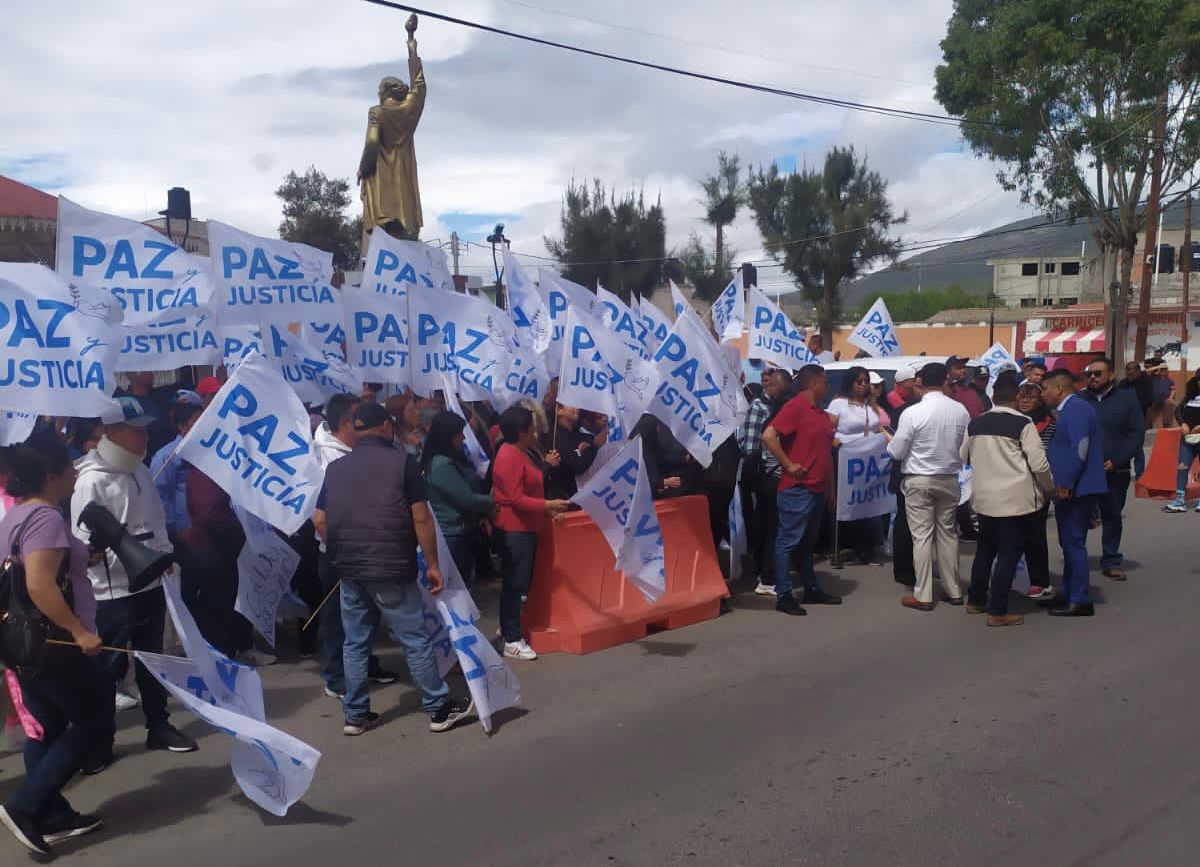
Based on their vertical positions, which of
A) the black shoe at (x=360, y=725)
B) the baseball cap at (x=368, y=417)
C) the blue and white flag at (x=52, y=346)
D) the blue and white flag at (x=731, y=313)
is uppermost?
the blue and white flag at (x=731, y=313)

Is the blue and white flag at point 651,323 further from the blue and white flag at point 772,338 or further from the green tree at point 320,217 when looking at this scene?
the green tree at point 320,217

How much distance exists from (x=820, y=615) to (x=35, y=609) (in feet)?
18.1

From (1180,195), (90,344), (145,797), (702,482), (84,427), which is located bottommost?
(145,797)

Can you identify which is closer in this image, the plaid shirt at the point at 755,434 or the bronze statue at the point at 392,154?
the plaid shirt at the point at 755,434

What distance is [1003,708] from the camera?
587 centimetres

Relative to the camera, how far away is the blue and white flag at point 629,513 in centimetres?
688

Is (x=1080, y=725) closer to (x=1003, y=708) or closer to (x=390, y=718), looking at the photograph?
(x=1003, y=708)

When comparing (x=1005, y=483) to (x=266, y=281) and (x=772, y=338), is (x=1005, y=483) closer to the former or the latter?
(x=772, y=338)

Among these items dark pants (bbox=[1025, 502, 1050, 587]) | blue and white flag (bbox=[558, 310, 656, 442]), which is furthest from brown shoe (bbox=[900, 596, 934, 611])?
blue and white flag (bbox=[558, 310, 656, 442])

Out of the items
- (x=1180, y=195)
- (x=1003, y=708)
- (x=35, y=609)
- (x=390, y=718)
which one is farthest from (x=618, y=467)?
(x=1180, y=195)

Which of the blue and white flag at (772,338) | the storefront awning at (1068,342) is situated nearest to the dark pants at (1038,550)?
the blue and white flag at (772,338)

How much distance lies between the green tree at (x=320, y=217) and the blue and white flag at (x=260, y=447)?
2187 centimetres

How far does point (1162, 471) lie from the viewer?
1387cm

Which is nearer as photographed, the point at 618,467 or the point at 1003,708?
the point at 1003,708
